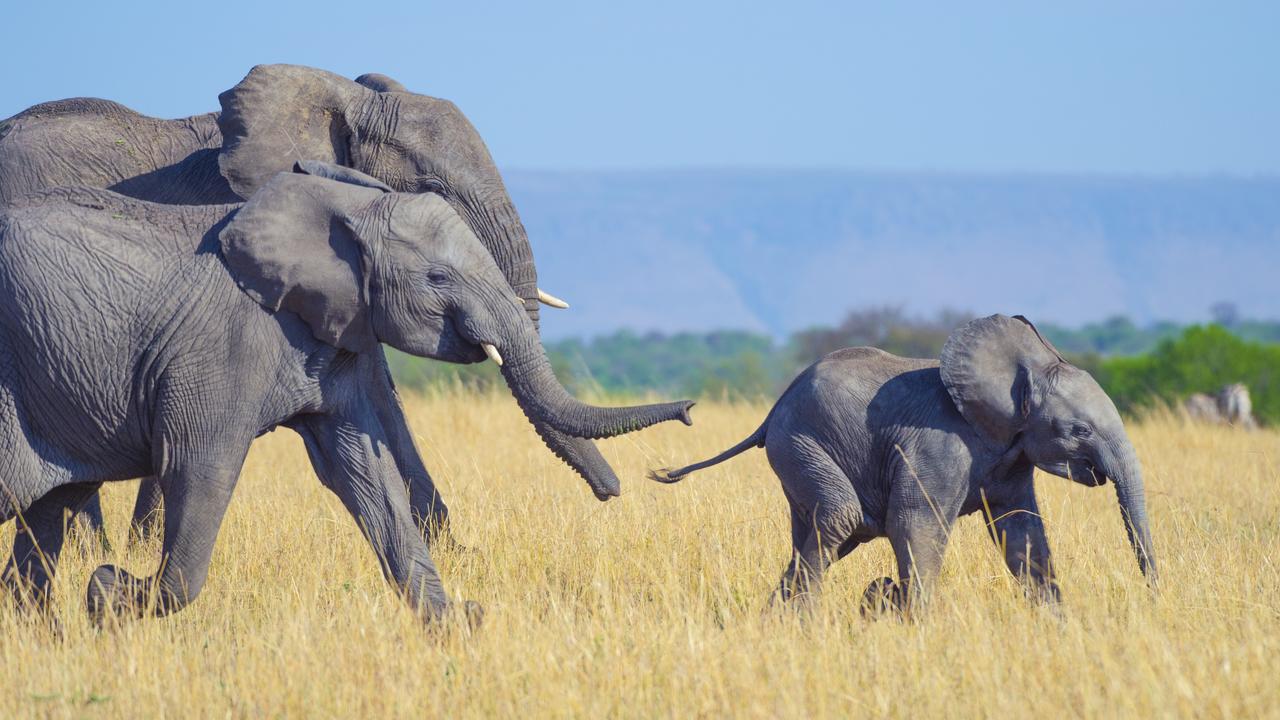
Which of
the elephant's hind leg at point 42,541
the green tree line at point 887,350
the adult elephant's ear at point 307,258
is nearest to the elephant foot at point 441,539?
the elephant's hind leg at point 42,541

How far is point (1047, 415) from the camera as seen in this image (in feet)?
20.8

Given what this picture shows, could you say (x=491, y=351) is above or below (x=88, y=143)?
below

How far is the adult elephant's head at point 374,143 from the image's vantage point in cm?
717

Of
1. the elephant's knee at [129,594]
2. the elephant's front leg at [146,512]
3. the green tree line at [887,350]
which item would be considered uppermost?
the elephant's knee at [129,594]

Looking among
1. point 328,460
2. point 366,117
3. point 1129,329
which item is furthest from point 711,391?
point 1129,329

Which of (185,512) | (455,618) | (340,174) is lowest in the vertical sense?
(455,618)

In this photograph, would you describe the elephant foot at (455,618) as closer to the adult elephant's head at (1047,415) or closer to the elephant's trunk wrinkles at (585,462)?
the elephant's trunk wrinkles at (585,462)

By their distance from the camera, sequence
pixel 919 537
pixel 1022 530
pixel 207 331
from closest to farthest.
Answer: pixel 207 331, pixel 919 537, pixel 1022 530

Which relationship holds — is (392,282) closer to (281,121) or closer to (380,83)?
(281,121)

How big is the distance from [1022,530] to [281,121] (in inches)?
148

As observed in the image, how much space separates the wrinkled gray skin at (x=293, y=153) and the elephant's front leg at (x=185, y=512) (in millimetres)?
1695

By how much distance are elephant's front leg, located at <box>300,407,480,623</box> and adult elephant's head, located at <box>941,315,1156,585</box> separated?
7.01 ft

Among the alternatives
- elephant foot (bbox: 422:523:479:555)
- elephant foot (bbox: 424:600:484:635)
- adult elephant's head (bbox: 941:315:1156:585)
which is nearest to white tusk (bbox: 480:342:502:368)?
elephant foot (bbox: 424:600:484:635)

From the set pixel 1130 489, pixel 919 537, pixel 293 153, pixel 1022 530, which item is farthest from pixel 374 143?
pixel 1130 489
